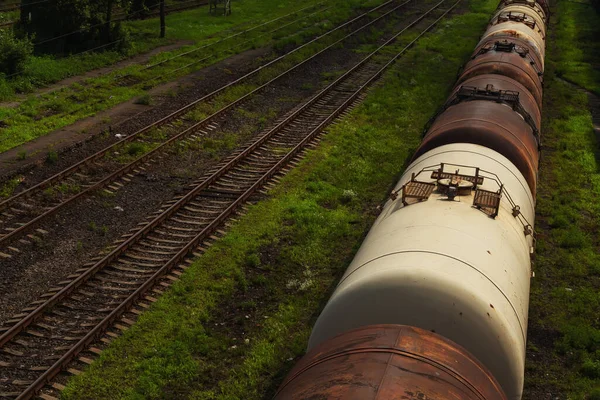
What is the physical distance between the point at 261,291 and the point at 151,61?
72.1 feet

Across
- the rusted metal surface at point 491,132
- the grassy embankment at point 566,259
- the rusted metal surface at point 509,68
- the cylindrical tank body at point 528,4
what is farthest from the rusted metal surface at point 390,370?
the cylindrical tank body at point 528,4

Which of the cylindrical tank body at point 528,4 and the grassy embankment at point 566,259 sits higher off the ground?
the cylindrical tank body at point 528,4

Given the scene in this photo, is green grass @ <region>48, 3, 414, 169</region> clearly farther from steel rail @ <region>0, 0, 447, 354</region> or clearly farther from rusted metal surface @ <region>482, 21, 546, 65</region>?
rusted metal surface @ <region>482, 21, 546, 65</region>

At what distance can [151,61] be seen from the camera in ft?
108

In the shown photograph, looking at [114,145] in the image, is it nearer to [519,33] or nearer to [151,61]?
[151,61]

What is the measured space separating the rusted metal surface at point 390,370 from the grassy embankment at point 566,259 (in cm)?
552

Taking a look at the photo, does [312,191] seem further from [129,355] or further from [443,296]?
[443,296]

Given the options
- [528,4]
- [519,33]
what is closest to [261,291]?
[519,33]

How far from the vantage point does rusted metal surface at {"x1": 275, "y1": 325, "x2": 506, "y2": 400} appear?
20.6 ft

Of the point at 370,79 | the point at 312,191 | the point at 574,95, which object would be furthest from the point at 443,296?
the point at 574,95

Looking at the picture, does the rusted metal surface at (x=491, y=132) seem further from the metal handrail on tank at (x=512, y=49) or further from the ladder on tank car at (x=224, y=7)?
the ladder on tank car at (x=224, y=7)

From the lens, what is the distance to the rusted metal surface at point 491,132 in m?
12.5

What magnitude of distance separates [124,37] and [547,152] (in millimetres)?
23217

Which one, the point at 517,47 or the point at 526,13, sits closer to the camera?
the point at 517,47
